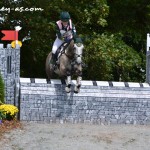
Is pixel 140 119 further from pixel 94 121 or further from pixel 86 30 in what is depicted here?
pixel 86 30

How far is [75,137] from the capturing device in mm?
9891

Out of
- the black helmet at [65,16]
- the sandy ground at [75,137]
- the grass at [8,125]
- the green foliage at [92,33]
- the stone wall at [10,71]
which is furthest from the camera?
the green foliage at [92,33]

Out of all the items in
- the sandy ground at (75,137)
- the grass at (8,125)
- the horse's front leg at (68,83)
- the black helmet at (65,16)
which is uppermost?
the black helmet at (65,16)

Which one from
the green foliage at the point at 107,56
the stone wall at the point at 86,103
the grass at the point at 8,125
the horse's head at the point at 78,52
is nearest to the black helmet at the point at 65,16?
the horse's head at the point at 78,52

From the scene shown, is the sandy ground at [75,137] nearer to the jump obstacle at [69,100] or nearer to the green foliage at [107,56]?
the jump obstacle at [69,100]

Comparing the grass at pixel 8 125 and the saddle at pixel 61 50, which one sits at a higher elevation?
the saddle at pixel 61 50

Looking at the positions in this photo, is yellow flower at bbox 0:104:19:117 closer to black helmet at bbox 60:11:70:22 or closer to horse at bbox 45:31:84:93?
horse at bbox 45:31:84:93

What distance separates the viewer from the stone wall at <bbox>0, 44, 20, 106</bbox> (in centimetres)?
1188

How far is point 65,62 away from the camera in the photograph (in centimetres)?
1160

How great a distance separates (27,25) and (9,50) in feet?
17.4

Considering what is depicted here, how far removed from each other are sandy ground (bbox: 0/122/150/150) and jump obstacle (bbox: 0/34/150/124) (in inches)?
14.1

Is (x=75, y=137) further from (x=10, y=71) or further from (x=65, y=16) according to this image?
(x=65, y=16)

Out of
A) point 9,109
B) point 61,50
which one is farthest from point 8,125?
point 61,50

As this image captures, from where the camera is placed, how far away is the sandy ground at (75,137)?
8984 mm
